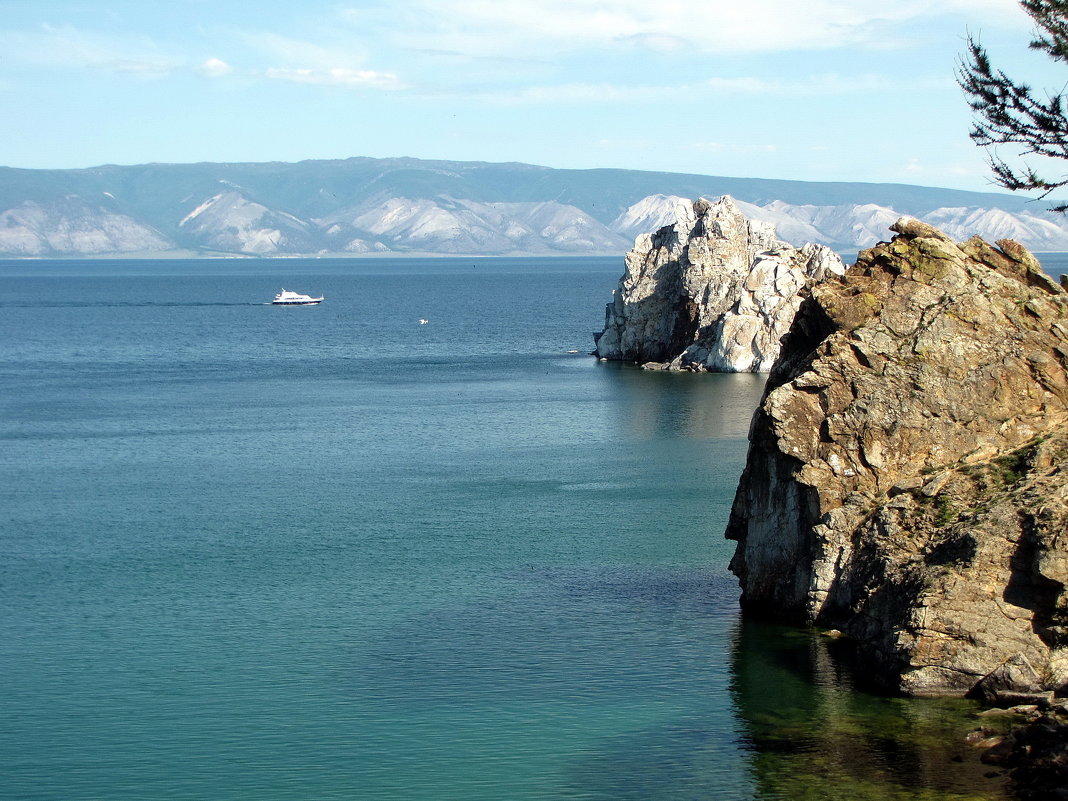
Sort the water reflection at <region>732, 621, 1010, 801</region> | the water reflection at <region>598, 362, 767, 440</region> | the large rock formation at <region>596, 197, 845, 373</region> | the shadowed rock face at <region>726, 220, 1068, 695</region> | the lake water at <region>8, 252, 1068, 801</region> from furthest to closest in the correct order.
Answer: the large rock formation at <region>596, 197, 845, 373</region> < the water reflection at <region>598, 362, 767, 440</region> < the shadowed rock face at <region>726, 220, 1068, 695</region> < the lake water at <region>8, 252, 1068, 801</region> < the water reflection at <region>732, 621, 1010, 801</region>

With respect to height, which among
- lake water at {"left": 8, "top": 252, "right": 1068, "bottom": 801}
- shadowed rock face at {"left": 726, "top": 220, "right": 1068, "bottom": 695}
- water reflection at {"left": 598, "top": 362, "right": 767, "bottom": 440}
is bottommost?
lake water at {"left": 8, "top": 252, "right": 1068, "bottom": 801}

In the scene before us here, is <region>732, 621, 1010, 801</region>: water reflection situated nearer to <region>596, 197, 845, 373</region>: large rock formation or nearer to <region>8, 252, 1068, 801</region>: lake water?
<region>8, 252, 1068, 801</region>: lake water

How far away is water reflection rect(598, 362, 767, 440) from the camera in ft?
253

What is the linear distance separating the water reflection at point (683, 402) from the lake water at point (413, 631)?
699 mm

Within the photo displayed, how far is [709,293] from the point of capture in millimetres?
110938

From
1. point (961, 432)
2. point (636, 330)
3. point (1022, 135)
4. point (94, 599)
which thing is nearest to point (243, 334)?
point (636, 330)

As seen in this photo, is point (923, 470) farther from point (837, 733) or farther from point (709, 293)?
point (709, 293)

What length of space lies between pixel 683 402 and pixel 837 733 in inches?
2349

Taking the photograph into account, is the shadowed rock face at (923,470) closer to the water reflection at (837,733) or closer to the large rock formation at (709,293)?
the water reflection at (837,733)

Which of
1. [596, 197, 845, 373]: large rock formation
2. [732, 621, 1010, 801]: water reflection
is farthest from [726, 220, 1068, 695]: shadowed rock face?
[596, 197, 845, 373]: large rock formation

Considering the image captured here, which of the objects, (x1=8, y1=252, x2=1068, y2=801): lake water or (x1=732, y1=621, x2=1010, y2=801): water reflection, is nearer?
(x1=732, y1=621, x2=1010, y2=801): water reflection

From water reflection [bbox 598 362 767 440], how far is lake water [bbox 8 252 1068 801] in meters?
0.70

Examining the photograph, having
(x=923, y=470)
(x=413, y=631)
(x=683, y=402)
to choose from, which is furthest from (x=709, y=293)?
(x=413, y=631)

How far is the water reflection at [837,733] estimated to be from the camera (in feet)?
89.7
